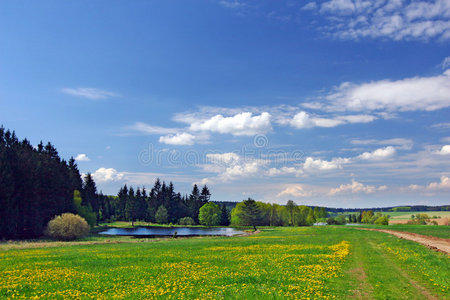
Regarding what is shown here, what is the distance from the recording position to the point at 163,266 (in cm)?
2391

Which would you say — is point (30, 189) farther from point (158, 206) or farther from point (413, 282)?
point (158, 206)

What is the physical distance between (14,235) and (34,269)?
55.3 meters

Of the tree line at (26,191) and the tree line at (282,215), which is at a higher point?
the tree line at (26,191)

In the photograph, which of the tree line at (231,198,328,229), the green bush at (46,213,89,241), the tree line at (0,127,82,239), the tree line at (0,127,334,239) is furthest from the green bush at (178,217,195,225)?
the green bush at (46,213,89,241)

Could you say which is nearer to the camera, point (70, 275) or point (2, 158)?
point (70, 275)

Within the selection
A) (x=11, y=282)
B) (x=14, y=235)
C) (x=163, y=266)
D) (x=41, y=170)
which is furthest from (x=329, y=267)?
(x=41, y=170)

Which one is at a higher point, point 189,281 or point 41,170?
point 41,170

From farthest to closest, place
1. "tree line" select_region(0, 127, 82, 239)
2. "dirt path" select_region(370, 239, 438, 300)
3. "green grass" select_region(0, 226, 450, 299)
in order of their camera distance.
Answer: "tree line" select_region(0, 127, 82, 239)
"dirt path" select_region(370, 239, 438, 300)
"green grass" select_region(0, 226, 450, 299)

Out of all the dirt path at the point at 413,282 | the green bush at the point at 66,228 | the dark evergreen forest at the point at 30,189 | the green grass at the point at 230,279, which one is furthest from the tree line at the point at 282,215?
the green grass at the point at 230,279

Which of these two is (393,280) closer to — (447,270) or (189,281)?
(447,270)

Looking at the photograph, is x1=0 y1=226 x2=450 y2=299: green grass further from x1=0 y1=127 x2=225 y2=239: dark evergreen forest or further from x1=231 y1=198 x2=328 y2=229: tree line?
x1=231 y1=198 x2=328 y2=229: tree line

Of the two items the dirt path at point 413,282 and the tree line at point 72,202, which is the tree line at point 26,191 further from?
the dirt path at point 413,282

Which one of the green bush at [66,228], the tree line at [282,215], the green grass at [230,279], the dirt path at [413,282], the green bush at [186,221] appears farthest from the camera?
the green bush at [186,221]

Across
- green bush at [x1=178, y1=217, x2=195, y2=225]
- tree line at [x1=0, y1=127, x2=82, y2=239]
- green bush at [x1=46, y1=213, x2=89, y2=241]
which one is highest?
tree line at [x1=0, y1=127, x2=82, y2=239]
